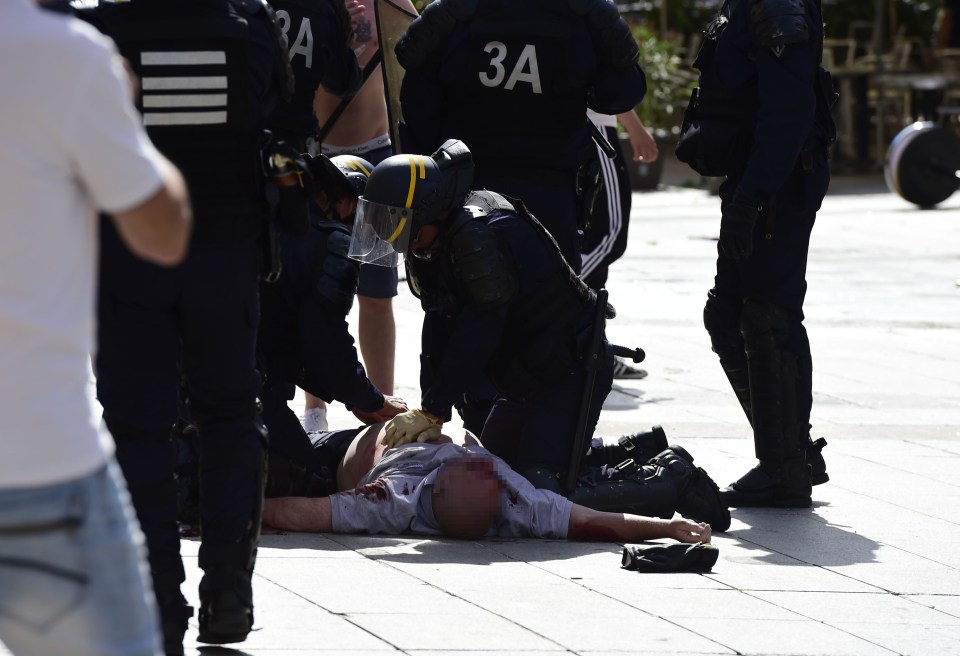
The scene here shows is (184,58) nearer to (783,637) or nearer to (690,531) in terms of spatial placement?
(783,637)

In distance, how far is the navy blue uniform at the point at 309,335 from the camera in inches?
192

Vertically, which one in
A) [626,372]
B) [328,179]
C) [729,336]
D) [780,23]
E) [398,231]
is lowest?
[626,372]

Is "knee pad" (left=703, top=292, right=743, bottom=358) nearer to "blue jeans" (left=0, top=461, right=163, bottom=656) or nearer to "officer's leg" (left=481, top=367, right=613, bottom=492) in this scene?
"officer's leg" (left=481, top=367, right=613, bottom=492)

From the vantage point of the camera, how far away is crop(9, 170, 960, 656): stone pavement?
12.9 feet

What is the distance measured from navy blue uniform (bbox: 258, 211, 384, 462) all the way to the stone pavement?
0.45 metres

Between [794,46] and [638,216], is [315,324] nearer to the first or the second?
[794,46]

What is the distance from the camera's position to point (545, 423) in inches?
207

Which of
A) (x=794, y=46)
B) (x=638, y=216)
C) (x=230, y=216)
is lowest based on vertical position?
(x=638, y=216)

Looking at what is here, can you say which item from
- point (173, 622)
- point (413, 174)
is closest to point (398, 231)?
point (413, 174)

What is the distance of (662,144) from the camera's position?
18609mm

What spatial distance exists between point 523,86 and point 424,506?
1.58 m

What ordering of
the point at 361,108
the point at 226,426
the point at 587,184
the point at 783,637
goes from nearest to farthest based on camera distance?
the point at 226,426 < the point at 783,637 < the point at 587,184 < the point at 361,108

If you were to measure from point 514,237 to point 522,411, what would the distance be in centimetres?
60

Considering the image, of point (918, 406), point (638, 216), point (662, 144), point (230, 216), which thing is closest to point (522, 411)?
point (230, 216)
